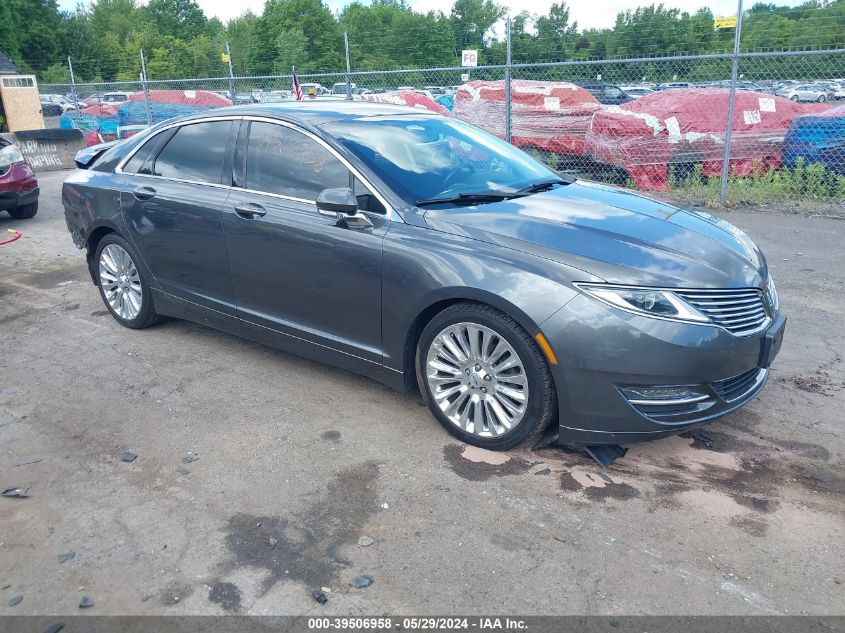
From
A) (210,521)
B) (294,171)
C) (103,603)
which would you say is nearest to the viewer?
(103,603)

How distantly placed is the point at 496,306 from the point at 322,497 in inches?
48.4

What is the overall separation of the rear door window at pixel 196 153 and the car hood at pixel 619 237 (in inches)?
69.7

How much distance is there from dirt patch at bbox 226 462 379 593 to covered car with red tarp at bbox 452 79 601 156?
9.51 m

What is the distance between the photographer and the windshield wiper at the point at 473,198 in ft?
13.3

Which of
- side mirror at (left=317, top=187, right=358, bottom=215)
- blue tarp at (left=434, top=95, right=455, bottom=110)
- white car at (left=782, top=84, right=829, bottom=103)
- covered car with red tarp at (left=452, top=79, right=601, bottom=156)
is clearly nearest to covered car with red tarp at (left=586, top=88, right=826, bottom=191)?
covered car with red tarp at (left=452, top=79, right=601, bottom=156)

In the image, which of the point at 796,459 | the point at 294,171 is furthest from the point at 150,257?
the point at 796,459

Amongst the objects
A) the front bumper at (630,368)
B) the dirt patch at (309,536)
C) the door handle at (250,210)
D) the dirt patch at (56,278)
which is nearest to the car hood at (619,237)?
the front bumper at (630,368)

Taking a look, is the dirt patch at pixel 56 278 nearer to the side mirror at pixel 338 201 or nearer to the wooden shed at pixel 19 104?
the side mirror at pixel 338 201

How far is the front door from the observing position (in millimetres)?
4090

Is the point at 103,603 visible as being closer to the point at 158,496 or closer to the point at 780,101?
the point at 158,496

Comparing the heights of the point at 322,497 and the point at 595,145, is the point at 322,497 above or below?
below

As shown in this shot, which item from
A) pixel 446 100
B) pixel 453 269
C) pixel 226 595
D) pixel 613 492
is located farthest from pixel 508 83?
pixel 446 100

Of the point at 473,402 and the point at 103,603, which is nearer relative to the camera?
the point at 103,603

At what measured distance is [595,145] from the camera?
457 inches
